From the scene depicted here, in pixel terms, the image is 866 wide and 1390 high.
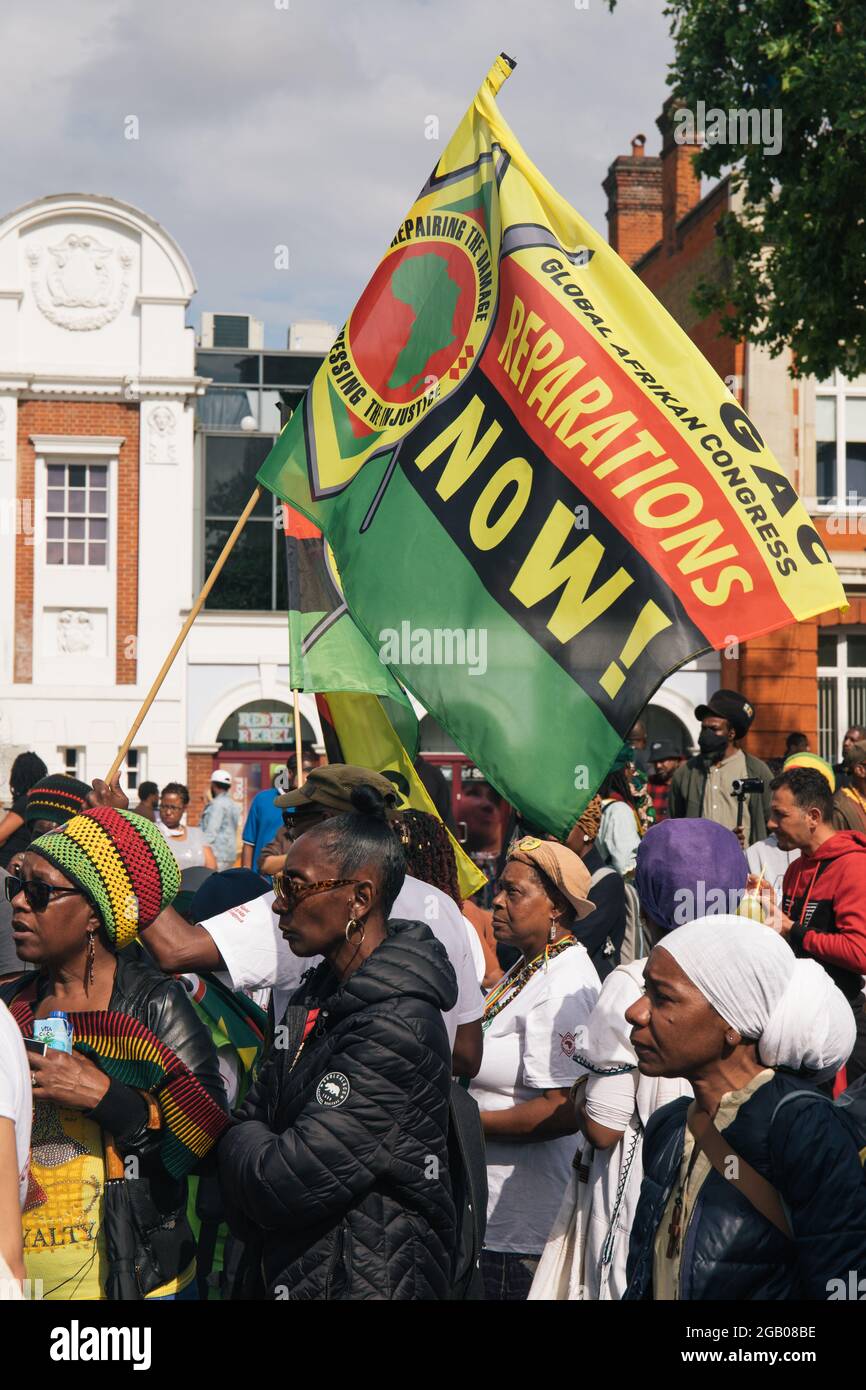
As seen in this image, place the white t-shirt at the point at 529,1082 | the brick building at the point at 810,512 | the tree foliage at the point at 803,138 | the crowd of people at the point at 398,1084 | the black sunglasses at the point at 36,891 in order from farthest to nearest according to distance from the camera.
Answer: the brick building at the point at 810,512
the tree foliage at the point at 803,138
the white t-shirt at the point at 529,1082
the black sunglasses at the point at 36,891
the crowd of people at the point at 398,1084

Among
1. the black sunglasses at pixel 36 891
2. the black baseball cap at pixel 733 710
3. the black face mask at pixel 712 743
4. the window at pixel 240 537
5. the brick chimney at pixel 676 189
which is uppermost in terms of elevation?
the brick chimney at pixel 676 189

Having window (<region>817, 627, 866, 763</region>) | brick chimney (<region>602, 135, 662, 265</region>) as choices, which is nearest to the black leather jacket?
window (<region>817, 627, 866, 763</region>)

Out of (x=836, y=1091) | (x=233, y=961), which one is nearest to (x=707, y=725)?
(x=836, y=1091)

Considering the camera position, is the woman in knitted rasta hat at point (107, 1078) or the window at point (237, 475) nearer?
the woman in knitted rasta hat at point (107, 1078)

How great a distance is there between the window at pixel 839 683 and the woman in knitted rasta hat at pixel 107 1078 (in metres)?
19.7

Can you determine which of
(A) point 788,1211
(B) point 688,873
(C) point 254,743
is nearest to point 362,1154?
(A) point 788,1211

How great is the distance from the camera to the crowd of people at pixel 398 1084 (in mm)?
2615

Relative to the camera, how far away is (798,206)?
13.1 meters

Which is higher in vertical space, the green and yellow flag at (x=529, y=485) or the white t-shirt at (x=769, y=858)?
the green and yellow flag at (x=529, y=485)

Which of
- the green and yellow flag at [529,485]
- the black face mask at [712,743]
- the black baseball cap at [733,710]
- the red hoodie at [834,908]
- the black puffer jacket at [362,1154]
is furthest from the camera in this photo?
the black face mask at [712,743]

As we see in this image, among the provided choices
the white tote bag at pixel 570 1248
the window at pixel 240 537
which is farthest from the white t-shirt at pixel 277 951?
the window at pixel 240 537

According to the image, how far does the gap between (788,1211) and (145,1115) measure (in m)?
1.32

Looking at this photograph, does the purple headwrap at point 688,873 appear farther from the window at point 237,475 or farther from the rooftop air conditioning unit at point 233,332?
the rooftop air conditioning unit at point 233,332

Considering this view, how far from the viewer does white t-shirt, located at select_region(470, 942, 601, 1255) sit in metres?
4.20
